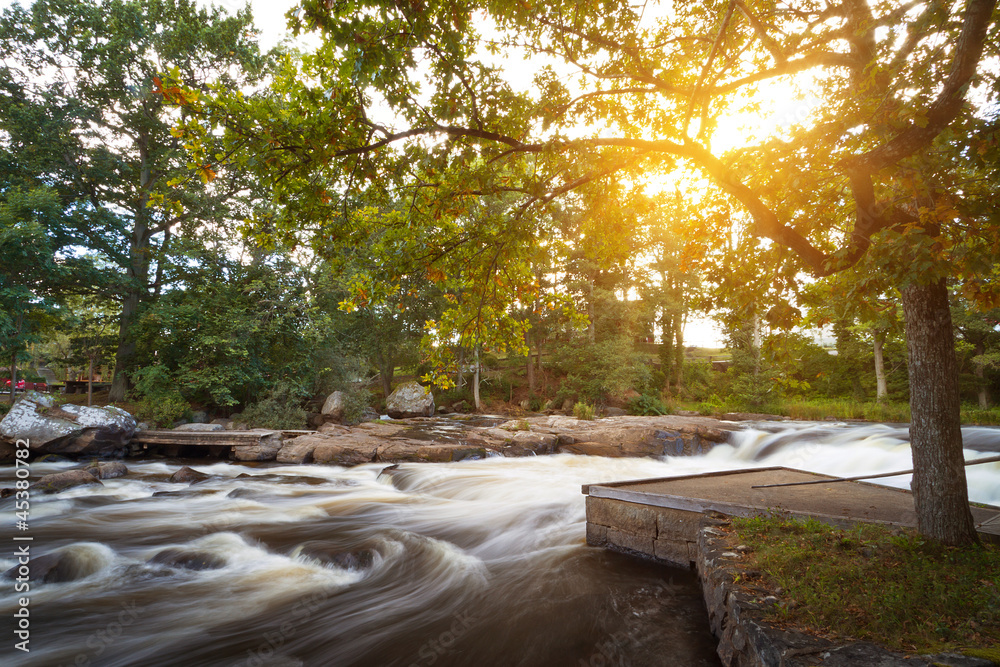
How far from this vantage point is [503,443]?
13.3 m

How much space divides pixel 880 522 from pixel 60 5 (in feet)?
91.1

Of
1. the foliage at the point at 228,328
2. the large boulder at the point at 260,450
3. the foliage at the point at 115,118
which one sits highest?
the foliage at the point at 115,118

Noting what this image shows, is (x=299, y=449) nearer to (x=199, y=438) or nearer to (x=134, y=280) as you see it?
(x=199, y=438)

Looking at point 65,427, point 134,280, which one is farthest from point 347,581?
point 134,280

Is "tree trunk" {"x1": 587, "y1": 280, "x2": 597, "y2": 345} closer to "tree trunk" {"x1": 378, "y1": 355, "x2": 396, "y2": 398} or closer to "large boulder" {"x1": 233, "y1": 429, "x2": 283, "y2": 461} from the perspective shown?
"tree trunk" {"x1": 378, "y1": 355, "x2": 396, "y2": 398}

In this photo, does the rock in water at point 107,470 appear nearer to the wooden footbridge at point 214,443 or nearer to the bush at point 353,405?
the wooden footbridge at point 214,443

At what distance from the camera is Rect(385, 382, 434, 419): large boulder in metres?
24.4

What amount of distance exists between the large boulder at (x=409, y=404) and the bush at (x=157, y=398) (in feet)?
31.2

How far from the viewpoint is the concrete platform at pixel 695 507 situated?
4.84 m

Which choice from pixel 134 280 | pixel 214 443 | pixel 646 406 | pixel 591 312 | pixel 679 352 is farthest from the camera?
pixel 679 352

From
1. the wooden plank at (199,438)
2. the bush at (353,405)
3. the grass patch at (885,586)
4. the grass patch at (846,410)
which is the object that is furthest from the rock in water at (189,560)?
the grass patch at (846,410)

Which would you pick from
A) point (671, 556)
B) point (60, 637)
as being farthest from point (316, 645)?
point (671, 556)

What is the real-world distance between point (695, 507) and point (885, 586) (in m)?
2.08

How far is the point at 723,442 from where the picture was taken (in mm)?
13414
